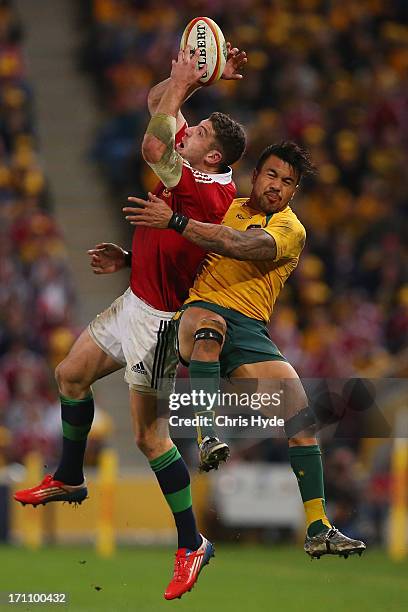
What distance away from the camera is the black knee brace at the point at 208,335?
8.48 m

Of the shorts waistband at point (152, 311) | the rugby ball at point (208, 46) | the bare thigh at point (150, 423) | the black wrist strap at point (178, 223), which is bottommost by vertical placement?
the bare thigh at point (150, 423)

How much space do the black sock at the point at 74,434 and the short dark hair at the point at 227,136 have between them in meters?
1.66

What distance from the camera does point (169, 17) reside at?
19.9m

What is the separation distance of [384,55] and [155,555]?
8.11 meters

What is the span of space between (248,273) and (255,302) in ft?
0.54

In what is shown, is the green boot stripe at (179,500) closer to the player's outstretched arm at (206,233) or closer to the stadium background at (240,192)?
the player's outstretched arm at (206,233)

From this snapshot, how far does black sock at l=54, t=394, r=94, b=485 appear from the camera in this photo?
9.31 meters

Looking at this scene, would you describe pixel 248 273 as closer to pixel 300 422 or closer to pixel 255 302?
pixel 255 302

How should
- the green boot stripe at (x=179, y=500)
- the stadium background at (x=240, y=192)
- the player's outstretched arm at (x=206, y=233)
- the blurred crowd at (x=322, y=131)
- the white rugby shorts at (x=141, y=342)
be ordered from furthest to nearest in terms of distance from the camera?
the blurred crowd at (x=322, y=131), the stadium background at (x=240, y=192), the green boot stripe at (x=179, y=500), the white rugby shorts at (x=141, y=342), the player's outstretched arm at (x=206, y=233)

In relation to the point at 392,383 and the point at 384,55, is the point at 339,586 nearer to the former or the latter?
the point at 392,383

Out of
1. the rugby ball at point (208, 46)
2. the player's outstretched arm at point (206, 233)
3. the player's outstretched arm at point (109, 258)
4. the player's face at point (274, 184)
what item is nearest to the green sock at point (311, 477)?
the player's outstretched arm at point (206, 233)

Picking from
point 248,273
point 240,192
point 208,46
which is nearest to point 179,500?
point 248,273

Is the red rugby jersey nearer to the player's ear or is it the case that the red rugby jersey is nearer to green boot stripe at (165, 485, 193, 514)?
the player's ear

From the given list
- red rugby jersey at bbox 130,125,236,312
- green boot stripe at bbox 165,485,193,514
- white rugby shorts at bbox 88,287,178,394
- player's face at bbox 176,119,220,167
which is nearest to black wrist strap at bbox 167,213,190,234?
red rugby jersey at bbox 130,125,236,312
